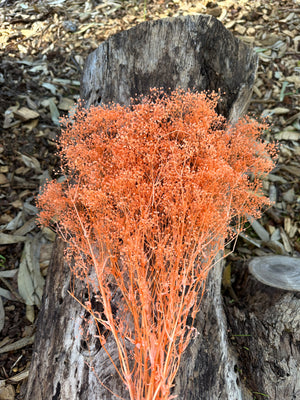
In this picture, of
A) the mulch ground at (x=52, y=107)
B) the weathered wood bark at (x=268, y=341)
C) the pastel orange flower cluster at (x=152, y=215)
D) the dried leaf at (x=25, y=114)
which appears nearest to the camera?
the pastel orange flower cluster at (x=152, y=215)

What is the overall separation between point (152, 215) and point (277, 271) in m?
0.98

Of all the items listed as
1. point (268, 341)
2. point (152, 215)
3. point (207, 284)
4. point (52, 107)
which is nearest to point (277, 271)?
point (268, 341)

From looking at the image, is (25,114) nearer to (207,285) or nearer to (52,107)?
(52,107)

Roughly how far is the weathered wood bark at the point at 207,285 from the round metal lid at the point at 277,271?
0.28 metres

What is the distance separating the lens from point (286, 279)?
69.0 inches

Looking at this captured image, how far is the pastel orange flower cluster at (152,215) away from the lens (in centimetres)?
112

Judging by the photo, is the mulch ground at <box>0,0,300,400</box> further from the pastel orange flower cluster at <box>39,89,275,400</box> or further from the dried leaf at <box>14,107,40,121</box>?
the pastel orange flower cluster at <box>39,89,275,400</box>

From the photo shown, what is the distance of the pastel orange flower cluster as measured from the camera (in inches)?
44.2

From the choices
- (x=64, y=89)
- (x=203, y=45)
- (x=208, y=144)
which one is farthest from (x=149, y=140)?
(x=64, y=89)

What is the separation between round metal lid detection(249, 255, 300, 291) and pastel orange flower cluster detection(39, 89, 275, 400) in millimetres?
577

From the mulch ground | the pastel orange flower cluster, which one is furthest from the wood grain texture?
the mulch ground

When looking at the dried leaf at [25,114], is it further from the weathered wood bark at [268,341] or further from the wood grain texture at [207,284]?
the weathered wood bark at [268,341]

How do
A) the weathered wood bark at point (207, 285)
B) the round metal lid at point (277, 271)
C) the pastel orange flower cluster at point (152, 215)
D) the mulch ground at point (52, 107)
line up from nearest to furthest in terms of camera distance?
the pastel orange flower cluster at point (152, 215), the weathered wood bark at point (207, 285), the round metal lid at point (277, 271), the mulch ground at point (52, 107)

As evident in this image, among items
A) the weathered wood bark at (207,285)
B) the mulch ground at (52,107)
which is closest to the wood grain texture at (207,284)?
the weathered wood bark at (207,285)
